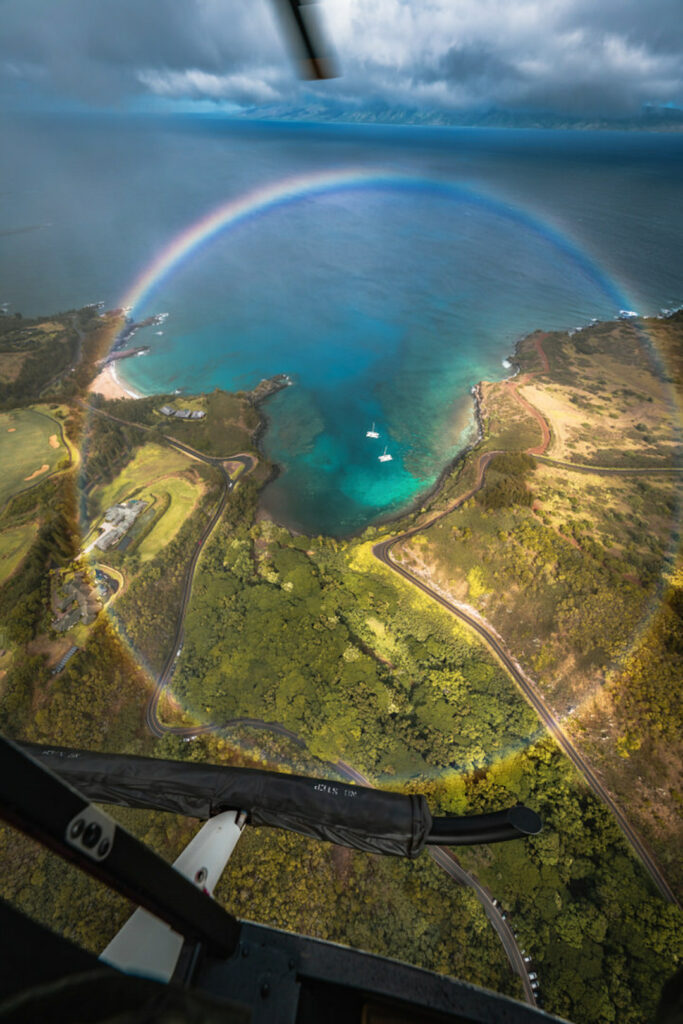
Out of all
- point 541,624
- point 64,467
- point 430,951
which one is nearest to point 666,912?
point 430,951

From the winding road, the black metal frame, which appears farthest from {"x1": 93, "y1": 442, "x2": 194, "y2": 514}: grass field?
the black metal frame

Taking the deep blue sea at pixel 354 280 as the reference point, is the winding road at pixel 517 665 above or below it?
below

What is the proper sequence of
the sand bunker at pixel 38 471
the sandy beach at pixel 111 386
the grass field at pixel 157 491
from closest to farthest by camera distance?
the grass field at pixel 157 491
the sand bunker at pixel 38 471
the sandy beach at pixel 111 386

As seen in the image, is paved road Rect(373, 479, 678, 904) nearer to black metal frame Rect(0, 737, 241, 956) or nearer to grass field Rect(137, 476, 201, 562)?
grass field Rect(137, 476, 201, 562)

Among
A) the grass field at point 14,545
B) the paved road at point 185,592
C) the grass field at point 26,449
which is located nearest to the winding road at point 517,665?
the paved road at point 185,592

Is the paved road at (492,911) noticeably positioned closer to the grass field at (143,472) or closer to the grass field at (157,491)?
the grass field at (157,491)

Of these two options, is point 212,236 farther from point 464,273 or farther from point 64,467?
point 64,467
